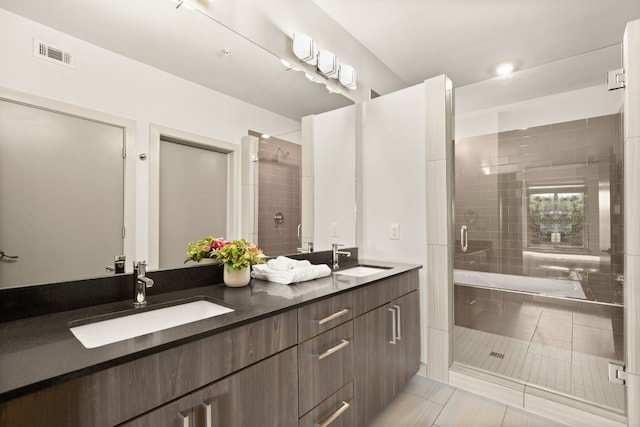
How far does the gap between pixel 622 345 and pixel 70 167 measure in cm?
286

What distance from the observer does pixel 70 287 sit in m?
1.11

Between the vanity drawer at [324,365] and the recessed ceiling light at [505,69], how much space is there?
2569 millimetres

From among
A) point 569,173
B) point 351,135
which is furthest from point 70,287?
point 569,173

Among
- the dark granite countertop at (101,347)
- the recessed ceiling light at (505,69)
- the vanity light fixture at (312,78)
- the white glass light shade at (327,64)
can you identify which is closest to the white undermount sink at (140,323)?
the dark granite countertop at (101,347)

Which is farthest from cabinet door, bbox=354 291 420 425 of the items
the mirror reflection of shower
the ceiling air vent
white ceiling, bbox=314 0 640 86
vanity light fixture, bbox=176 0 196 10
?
white ceiling, bbox=314 0 640 86

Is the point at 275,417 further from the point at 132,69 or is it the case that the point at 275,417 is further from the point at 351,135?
the point at 351,135

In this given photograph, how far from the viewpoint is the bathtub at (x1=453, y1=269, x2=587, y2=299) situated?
2457 mm

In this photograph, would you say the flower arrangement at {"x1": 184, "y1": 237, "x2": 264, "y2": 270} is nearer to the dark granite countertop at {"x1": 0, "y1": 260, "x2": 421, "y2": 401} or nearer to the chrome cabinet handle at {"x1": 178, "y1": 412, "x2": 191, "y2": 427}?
the dark granite countertop at {"x1": 0, "y1": 260, "x2": 421, "y2": 401}

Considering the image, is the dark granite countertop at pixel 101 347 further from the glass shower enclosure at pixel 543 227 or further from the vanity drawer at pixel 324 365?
the glass shower enclosure at pixel 543 227

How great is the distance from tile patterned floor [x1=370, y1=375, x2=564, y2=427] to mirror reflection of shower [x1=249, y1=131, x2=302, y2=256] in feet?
3.81

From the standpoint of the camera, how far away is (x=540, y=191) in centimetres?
262

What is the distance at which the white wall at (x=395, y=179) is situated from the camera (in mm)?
2301

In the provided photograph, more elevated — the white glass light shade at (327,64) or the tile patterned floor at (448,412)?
the white glass light shade at (327,64)

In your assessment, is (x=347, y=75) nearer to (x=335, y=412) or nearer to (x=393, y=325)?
(x=393, y=325)
